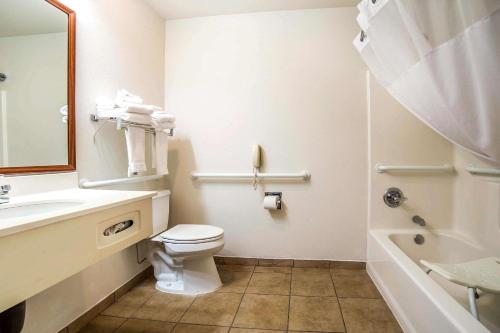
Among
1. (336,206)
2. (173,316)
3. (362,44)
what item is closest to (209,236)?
(173,316)

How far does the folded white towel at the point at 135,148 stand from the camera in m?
1.67

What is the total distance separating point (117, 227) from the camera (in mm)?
1055

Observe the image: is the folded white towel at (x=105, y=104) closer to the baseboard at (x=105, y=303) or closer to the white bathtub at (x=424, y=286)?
Answer: the baseboard at (x=105, y=303)

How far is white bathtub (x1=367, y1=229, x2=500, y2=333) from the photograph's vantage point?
3.51 feet

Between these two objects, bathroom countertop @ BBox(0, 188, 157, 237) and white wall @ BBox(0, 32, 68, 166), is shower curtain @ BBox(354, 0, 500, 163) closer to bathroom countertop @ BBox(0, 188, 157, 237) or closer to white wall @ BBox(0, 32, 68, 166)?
bathroom countertop @ BBox(0, 188, 157, 237)

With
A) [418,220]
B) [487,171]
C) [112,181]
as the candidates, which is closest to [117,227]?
[112,181]

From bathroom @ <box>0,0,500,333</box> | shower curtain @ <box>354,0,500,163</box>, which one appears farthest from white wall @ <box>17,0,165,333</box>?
shower curtain @ <box>354,0,500,163</box>

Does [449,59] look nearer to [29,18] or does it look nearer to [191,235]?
[191,235]

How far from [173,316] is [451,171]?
7.22 ft

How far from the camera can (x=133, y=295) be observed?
1882 mm

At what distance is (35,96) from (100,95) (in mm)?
394

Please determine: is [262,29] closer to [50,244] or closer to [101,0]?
[101,0]

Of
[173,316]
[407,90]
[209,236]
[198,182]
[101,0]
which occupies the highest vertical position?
[101,0]

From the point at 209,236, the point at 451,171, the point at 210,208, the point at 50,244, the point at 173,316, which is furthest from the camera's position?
the point at 210,208
